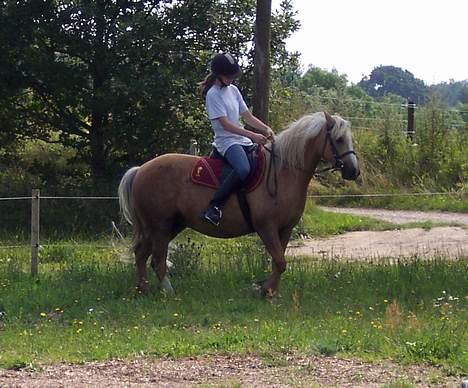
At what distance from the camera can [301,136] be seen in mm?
10883

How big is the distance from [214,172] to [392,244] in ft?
22.2

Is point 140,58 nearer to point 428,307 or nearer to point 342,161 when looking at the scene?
point 342,161

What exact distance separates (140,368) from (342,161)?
4.28 m

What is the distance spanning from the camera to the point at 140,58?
58.3 ft

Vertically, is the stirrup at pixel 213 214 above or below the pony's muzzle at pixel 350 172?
below

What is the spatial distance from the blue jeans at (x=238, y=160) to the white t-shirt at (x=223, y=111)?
63 mm

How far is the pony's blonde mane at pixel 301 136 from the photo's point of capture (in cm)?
1081

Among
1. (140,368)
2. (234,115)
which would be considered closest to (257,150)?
(234,115)

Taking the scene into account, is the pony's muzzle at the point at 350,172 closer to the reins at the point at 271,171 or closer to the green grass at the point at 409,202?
the reins at the point at 271,171

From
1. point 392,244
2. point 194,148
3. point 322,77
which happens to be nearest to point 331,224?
point 392,244

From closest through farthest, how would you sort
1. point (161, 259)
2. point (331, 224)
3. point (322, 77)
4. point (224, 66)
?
point (224, 66) < point (161, 259) < point (331, 224) < point (322, 77)

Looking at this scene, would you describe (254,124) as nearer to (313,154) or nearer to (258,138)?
(258,138)

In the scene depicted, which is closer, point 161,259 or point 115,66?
point 161,259

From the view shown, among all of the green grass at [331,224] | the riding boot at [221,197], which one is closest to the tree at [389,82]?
the green grass at [331,224]
